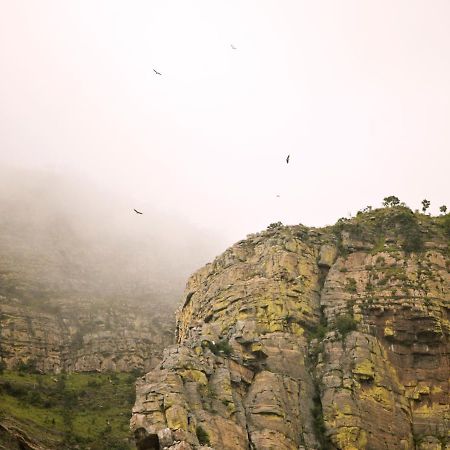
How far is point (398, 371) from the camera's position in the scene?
242 ft

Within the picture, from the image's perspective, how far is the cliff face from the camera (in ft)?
205

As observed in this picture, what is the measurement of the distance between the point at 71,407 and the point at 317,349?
5659 centimetres

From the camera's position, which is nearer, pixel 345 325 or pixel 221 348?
pixel 221 348

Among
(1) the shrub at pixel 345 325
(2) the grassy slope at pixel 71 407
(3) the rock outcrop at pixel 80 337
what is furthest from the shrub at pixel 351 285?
(3) the rock outcrop at pixel 80 337

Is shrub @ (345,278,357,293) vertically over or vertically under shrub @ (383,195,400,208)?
under

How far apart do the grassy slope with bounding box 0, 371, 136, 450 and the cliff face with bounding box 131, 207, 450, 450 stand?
25.8 m

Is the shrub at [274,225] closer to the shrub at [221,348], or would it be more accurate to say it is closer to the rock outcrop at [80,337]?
the shrub at [221,348]

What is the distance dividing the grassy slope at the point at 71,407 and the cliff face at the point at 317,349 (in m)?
25.8

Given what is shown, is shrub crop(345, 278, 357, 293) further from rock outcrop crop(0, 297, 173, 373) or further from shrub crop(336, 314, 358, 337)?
rock outcrop crop(0, 297, 173, 373)

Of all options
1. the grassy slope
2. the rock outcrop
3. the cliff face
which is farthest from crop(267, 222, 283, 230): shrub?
the rock outcrop

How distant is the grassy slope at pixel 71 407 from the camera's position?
95.8 meters

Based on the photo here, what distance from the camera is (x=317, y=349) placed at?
75.2 meters

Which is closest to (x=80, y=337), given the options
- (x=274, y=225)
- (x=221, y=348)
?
(x=274, y=225)

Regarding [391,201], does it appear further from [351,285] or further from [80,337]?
[80,337]
